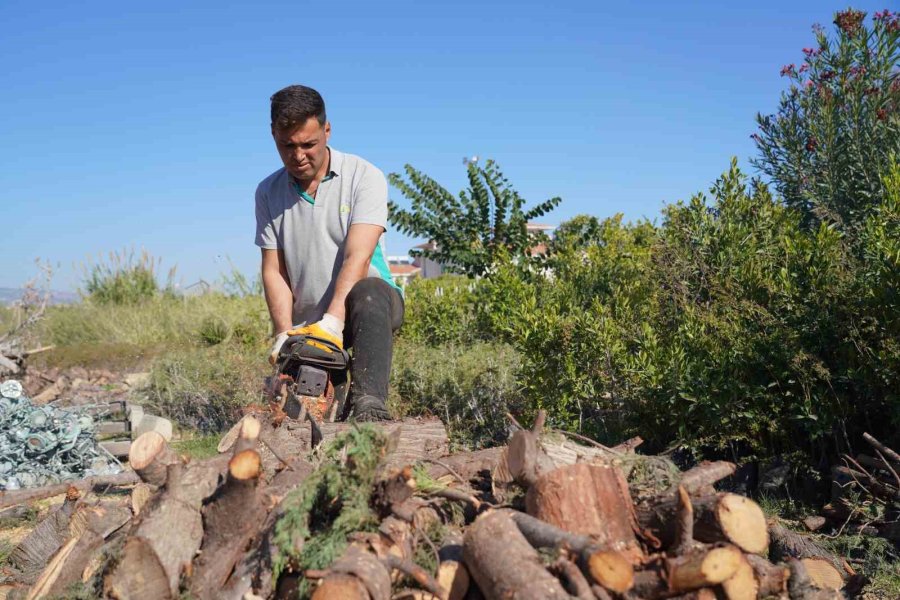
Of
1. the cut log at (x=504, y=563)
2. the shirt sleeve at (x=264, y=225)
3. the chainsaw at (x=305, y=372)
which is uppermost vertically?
the shirt sleeve at (x=264, y=225)

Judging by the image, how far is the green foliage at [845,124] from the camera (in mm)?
6332

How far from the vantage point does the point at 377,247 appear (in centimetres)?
465

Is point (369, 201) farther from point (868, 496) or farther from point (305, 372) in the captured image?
point (868, 496)

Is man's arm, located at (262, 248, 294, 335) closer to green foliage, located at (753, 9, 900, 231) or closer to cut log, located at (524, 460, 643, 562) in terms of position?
cut log, located at (524, 460, 643, 562)

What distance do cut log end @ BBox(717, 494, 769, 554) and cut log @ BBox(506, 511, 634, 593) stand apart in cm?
40

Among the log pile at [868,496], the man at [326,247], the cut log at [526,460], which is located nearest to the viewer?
the cut log at [526,460]

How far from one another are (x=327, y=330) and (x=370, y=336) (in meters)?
0.23

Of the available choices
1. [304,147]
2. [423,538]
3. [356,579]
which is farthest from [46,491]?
[356,579]

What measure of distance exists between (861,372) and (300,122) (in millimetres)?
3212

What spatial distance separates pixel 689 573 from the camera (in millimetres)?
2119

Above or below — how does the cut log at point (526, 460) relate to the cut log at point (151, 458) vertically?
above

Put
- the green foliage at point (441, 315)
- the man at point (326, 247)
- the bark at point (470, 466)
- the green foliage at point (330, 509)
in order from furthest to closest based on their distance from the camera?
the green foliage at point (441, 315) < the man at point (326, 247) < the bark at point (470, 466) < the green foliage at point (330, 509)

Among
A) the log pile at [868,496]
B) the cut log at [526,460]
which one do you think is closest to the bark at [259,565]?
the cut log at [526,460]

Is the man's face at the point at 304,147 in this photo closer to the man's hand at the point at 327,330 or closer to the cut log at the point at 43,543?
the man's hand at the point at 327,330
